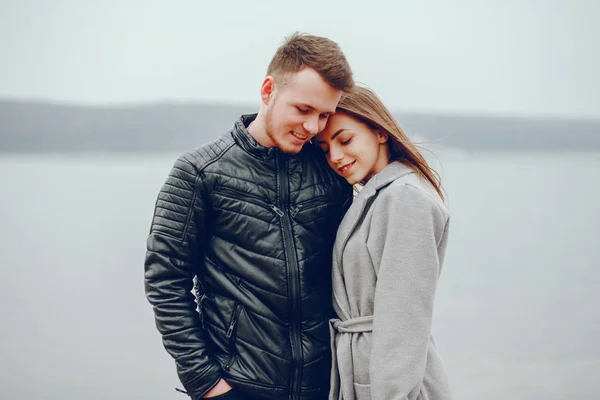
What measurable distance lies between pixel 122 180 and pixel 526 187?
2.62 meters

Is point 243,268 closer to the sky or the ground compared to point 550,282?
closer to the sky

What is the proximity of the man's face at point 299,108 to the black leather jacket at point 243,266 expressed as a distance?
52 mm

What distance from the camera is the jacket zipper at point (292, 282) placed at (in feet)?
4.76

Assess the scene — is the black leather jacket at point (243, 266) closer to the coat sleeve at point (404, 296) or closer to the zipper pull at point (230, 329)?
the zipper pull at point (230, 329)

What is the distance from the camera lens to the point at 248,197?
1454 millimetres

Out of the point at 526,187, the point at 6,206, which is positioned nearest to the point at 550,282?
the point at 526,187

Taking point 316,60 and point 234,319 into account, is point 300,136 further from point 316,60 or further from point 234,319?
point 234,319

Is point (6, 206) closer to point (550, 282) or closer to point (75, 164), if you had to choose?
point (75, 164)

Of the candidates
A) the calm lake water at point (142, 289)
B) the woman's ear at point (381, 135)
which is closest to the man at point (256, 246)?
the woman's ear at point (381, 135)

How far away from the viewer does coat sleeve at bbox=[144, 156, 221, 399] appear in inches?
56.1

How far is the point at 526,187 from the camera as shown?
14.6ft

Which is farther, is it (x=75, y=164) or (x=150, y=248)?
(x=75, y=164)

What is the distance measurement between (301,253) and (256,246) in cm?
10

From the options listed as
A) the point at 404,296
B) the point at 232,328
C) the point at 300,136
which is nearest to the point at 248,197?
the point at 300,136
